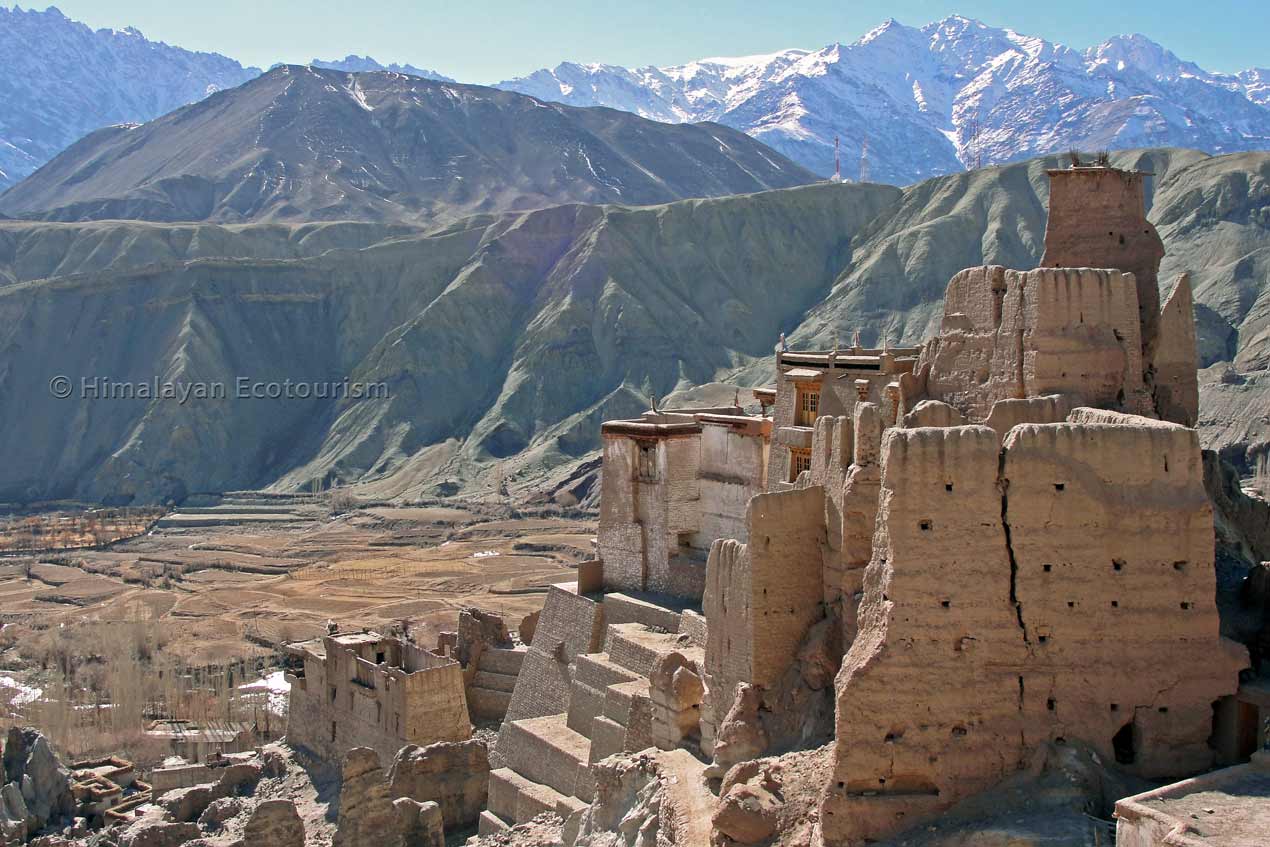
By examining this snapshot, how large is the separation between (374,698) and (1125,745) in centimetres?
2116

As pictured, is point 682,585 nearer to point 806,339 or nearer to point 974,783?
point 974,783

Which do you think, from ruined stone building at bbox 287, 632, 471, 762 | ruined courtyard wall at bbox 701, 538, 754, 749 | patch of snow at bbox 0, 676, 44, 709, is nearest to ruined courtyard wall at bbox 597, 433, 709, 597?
ruined stone building at bbox 287, 632, 471, 762

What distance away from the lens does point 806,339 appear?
4141 inches

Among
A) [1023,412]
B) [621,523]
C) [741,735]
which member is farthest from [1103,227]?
[621,523]

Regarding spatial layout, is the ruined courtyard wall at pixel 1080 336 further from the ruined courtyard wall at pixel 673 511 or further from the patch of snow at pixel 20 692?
the patch of snow at pixel 20 692

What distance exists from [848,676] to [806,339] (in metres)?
87.9

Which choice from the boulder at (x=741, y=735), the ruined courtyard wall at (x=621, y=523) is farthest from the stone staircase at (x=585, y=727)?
the boulder at (x=741, y=735)

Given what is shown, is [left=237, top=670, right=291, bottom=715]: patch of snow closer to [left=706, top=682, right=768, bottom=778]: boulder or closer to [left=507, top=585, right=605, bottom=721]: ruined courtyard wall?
[left=507, top=585, right=605, bottom=721]: ruined courtyard wall

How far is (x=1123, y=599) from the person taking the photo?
58.8 feet

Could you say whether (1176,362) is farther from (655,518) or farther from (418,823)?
(418,823)

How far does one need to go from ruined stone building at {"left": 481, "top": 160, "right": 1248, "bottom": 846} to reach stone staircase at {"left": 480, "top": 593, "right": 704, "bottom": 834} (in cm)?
7

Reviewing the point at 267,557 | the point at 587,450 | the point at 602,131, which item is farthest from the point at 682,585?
the point at 602,131

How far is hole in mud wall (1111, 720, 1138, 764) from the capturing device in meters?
18.0

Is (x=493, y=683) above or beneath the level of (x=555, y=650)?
beneath
